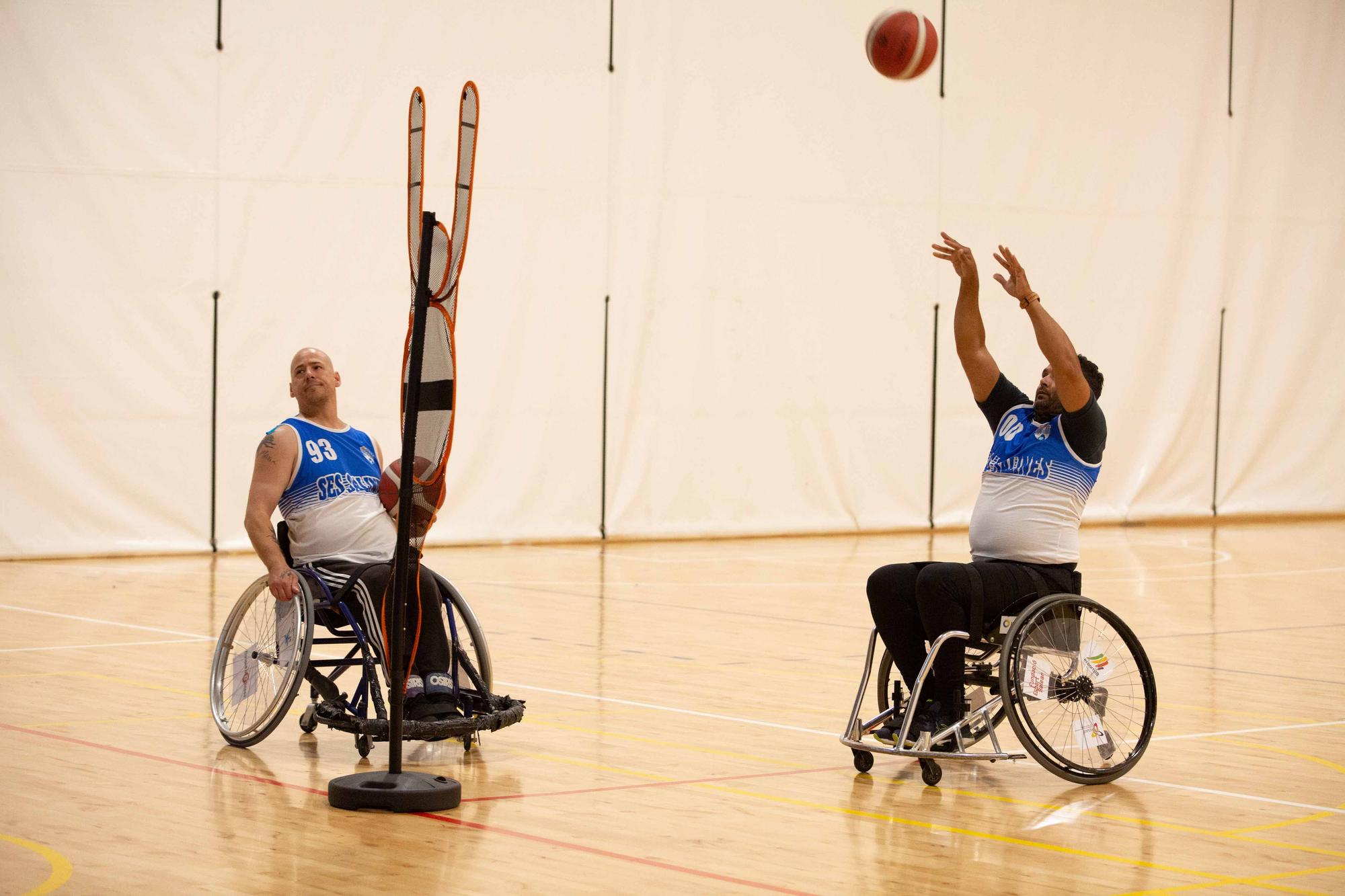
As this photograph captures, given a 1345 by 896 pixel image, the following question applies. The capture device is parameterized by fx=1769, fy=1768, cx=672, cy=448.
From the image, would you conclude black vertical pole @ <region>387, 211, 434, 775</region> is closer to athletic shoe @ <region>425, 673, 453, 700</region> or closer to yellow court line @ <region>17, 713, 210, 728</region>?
athletic shoe @ <region>425, 673, 453, 700</region>

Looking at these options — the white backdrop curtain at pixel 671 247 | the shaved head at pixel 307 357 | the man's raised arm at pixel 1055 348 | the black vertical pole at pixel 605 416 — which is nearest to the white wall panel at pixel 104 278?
the white backdrop curtain at pixel 671 247

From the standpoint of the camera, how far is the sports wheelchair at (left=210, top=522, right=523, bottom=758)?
4.48m

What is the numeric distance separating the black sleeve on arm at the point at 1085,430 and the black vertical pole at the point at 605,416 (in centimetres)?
750

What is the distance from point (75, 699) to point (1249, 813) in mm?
3471

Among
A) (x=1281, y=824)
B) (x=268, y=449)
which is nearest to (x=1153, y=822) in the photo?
(x=1281, y=824)

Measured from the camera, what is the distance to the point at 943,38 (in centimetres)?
1313

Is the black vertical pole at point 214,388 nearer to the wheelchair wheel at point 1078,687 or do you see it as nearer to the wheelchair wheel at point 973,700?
the wheelchair wheel at point 973,700

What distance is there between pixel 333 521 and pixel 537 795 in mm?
1071

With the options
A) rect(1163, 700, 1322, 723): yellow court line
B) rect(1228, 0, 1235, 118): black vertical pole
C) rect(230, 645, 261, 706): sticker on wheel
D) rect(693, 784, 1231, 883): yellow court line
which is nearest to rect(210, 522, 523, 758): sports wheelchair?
rect(230, 645, 261, 706): sticker on wheel

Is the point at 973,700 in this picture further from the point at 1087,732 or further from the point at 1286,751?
the point at 1286,751

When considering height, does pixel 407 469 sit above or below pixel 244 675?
above

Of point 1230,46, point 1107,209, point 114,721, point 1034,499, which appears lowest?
point 114,721

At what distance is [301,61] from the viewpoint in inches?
425

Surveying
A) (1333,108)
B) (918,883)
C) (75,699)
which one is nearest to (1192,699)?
(918,883)
